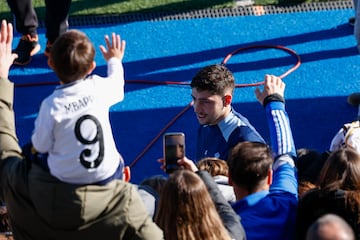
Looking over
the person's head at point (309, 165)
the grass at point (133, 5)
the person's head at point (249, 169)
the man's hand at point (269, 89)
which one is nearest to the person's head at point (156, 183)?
the person's head at point (249, 169)

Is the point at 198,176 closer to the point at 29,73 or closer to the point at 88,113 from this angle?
the point at 88,113

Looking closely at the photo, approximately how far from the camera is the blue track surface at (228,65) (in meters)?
5.62

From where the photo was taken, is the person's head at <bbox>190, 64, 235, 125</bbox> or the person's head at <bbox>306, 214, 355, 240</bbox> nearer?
the person's head at <bbox>306, 214, 355, 240</bbox>

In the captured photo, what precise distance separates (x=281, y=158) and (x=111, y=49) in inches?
41.3

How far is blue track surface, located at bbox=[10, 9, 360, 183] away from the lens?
562cm

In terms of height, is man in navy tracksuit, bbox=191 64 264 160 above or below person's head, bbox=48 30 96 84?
below

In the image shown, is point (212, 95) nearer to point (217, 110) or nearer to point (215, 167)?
point (217, 110)

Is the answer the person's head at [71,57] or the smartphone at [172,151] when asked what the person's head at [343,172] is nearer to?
the smartphone at [172,151]

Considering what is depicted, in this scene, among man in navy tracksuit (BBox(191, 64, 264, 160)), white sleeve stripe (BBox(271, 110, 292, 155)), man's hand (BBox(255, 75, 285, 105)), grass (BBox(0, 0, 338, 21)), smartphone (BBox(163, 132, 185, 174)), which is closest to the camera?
smartphone (BBox(163, 132, 185, 174))

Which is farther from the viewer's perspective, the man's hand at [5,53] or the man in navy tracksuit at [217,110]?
the man in navy tracksuit at [217,110]

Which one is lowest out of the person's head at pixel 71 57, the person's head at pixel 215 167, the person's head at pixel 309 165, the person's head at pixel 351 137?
the person's head at pixel 309 165

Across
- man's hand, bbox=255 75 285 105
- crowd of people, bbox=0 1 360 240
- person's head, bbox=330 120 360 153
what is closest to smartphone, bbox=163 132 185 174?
crowd of people, bbox=0 1 360 240

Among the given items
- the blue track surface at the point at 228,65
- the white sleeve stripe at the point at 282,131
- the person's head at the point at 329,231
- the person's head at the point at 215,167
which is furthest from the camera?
the blue track surface at the point at 228,65

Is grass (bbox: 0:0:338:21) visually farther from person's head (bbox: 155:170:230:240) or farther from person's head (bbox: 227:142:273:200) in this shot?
person's head (bbox: 155:170:230:240)
